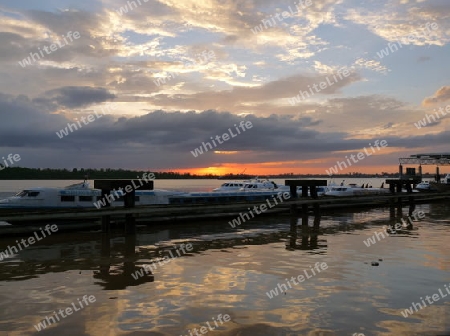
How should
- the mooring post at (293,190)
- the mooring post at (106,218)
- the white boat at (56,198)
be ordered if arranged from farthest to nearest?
the mooring post at (293,190)
the white boat at (56,198)
the mooring post at (106,218)

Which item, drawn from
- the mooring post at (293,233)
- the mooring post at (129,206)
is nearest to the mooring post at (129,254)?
the mooring post at (129,206)

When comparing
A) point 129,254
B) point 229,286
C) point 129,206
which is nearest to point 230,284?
point 229,286

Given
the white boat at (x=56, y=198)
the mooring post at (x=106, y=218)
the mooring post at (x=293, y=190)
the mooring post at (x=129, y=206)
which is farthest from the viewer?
the mooring post at (x=293, y=190)

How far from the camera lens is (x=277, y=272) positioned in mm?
13648

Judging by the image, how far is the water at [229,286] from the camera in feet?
29.1

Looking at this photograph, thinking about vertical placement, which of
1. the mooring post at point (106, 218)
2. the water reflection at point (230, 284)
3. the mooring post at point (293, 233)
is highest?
the mooring post at point (106, 218)

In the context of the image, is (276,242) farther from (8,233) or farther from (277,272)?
(8,233)

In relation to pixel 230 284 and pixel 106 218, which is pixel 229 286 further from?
pixel 106 218

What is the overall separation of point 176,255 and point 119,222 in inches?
354

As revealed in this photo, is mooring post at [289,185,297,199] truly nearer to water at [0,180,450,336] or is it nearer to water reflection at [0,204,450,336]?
water reflection at [0,204,450,336]

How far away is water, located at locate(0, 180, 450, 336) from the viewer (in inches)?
349

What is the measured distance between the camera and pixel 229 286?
11.9 m

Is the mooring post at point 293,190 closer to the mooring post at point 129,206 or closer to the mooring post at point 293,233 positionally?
the mooring post at point 293,233

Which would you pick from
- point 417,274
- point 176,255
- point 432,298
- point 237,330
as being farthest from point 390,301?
point 176,255
